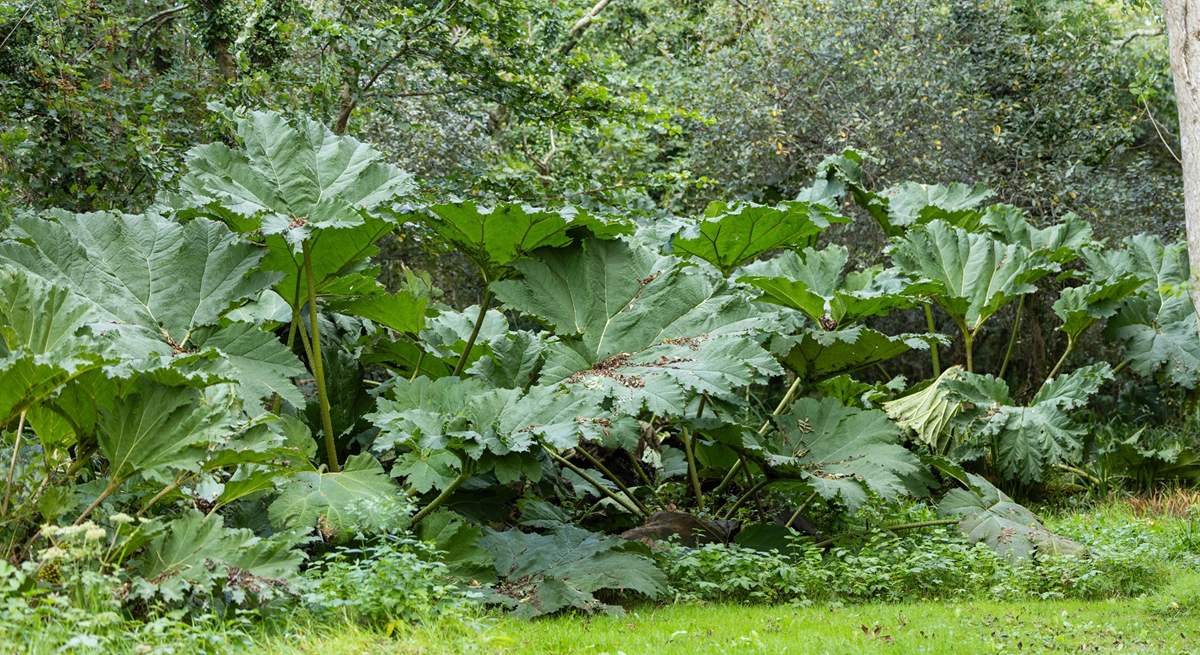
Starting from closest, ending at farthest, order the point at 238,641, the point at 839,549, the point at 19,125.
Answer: the point at 238,641 < the point at 839,549 < the point at 19,125

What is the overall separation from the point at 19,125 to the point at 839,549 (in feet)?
17.3

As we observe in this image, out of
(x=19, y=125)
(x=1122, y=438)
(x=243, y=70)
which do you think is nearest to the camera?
(x=19, y=125)

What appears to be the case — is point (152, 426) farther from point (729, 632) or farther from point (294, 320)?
point (729, 632)

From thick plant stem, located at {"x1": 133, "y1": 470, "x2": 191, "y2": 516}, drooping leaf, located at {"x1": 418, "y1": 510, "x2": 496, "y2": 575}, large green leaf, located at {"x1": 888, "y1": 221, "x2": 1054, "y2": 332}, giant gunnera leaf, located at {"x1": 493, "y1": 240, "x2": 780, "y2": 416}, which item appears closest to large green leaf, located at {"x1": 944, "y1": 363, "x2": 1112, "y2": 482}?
large green leaf, located at {"x1": 888, "y1": 221, "x2": 1054, "y2": 332}

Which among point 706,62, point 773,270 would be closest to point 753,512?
point 773,270

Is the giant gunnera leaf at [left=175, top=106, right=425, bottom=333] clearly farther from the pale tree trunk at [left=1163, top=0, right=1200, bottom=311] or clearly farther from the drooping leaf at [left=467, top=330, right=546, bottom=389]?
the pale tree trunk at [left=1163, top=0, right=1200, bottom=311]

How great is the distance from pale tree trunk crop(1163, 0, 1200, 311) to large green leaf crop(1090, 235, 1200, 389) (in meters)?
4.06

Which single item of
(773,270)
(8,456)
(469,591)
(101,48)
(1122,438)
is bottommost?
(1122,438)

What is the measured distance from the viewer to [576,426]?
4.26 metres

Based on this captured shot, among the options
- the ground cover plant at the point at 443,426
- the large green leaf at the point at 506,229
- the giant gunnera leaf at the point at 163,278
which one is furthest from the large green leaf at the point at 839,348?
the giant gunnera leaf at the point at 163,278

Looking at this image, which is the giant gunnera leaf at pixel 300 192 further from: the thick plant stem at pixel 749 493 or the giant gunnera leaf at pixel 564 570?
the thick plant stem at pixel 749 493

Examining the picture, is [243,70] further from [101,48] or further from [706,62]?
[706,62]

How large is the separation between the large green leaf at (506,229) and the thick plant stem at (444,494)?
1037 millimetres

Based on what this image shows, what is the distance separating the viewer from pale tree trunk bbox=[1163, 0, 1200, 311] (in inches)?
164
